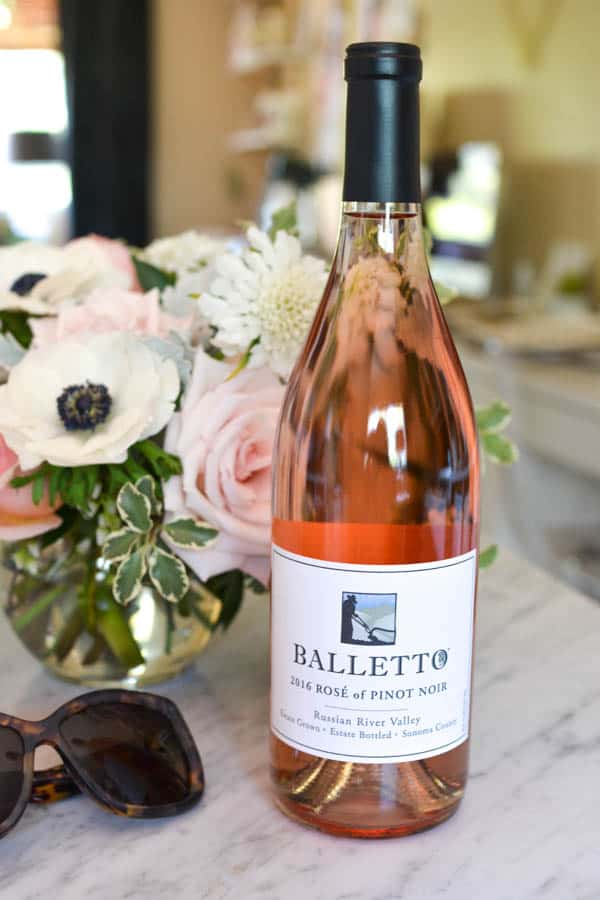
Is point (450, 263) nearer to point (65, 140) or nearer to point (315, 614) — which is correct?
point (315, 614)

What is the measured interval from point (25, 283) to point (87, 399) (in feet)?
0.41

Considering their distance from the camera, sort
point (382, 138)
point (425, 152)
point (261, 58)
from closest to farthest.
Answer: point (382, 138) → point (425, 152) → point (261, 58)

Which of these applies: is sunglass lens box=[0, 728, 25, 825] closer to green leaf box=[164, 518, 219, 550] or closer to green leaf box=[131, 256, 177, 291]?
green leaf box=[164, 518, 219, 550]

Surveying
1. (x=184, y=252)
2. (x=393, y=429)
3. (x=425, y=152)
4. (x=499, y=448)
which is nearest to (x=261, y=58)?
(x=425, y=152)

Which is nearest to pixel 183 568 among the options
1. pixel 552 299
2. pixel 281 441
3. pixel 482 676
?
pixel 281 441

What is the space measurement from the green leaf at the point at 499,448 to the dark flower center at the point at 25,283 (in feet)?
0.84

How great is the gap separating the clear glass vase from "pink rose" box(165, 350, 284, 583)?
6 cm

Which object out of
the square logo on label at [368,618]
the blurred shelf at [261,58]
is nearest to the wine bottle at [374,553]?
the square logo on label at [368,618]

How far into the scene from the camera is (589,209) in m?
2.30

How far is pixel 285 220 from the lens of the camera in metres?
0.56

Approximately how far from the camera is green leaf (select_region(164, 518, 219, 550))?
49cm

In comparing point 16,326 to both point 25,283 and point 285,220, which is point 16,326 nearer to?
point 25,283

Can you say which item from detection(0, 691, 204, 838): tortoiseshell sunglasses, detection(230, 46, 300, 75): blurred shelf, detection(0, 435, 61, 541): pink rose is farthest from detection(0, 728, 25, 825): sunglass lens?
detection(230, 46, 300, 75): blurred shelf

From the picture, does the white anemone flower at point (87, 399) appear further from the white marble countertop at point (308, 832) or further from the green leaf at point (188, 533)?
the white marble countertop at point (308, 832)
